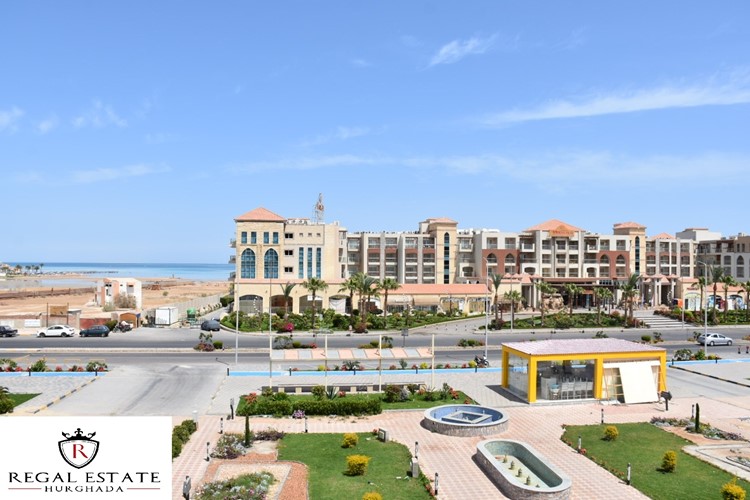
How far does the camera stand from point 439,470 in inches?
919

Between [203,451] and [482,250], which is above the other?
[482,250]

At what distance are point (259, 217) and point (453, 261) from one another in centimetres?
3453

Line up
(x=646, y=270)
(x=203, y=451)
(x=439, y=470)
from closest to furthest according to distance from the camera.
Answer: (x=439, y=470)
(x=203, y=451)
(x=646, y=270)

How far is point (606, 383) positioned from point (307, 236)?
5711 centimetres

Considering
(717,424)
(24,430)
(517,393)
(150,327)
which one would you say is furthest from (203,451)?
(150,327)

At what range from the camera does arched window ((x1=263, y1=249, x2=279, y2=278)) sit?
84.2m

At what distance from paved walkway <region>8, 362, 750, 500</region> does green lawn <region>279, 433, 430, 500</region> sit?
105cm

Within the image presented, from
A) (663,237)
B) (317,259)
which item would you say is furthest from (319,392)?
(663,237)

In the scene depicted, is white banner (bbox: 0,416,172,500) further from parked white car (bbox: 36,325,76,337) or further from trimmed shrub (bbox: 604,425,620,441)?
parked white car (bbox: 36,325,76,337)

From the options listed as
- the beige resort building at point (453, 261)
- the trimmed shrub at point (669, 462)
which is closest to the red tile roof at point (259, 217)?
the beige resort building at point (453, 261)

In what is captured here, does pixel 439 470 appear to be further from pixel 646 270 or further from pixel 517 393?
pixel 646 270

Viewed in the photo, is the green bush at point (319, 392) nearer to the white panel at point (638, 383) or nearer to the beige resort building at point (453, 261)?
the white panel at point (638, 383)

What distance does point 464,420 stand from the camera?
2909 centimetres

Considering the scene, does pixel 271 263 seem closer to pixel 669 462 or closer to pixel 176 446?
pixel 176 446
